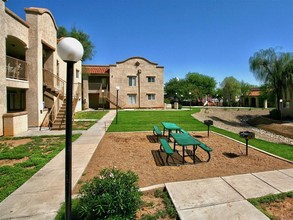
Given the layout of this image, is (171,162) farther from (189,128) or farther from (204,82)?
(204,82)

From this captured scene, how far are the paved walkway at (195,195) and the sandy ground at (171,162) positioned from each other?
546 millimetres

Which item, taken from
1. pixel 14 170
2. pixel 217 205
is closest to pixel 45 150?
pixel 14 170

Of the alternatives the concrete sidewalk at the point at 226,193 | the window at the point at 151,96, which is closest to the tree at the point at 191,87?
the window at the point at 151,96

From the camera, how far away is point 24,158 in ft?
21.0

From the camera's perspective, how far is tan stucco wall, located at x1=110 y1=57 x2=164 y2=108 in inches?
1224

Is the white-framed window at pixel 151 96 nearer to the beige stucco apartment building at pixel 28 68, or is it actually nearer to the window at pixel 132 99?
the window at pixel 132 99

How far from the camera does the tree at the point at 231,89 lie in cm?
5500

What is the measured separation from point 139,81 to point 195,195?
1147 inches

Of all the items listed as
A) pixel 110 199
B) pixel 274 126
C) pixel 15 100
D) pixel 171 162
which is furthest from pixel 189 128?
pixel 15 100

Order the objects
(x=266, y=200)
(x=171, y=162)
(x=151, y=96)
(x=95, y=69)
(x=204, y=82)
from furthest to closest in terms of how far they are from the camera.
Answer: (x=204, y=82)
(x=151, y=96)
(x=95, y=69)
(x=171, y=162)
(x=266, y=200)

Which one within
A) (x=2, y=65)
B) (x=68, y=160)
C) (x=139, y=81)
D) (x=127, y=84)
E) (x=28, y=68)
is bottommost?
(x=68, y=160)

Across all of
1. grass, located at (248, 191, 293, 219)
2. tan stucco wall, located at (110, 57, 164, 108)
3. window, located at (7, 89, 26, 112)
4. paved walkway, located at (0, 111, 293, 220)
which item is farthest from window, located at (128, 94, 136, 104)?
grass, located at (248, 191, 293, 219)

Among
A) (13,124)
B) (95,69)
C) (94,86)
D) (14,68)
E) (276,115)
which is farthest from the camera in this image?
(95,69)

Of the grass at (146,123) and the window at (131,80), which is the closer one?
the grass at (146,123)
